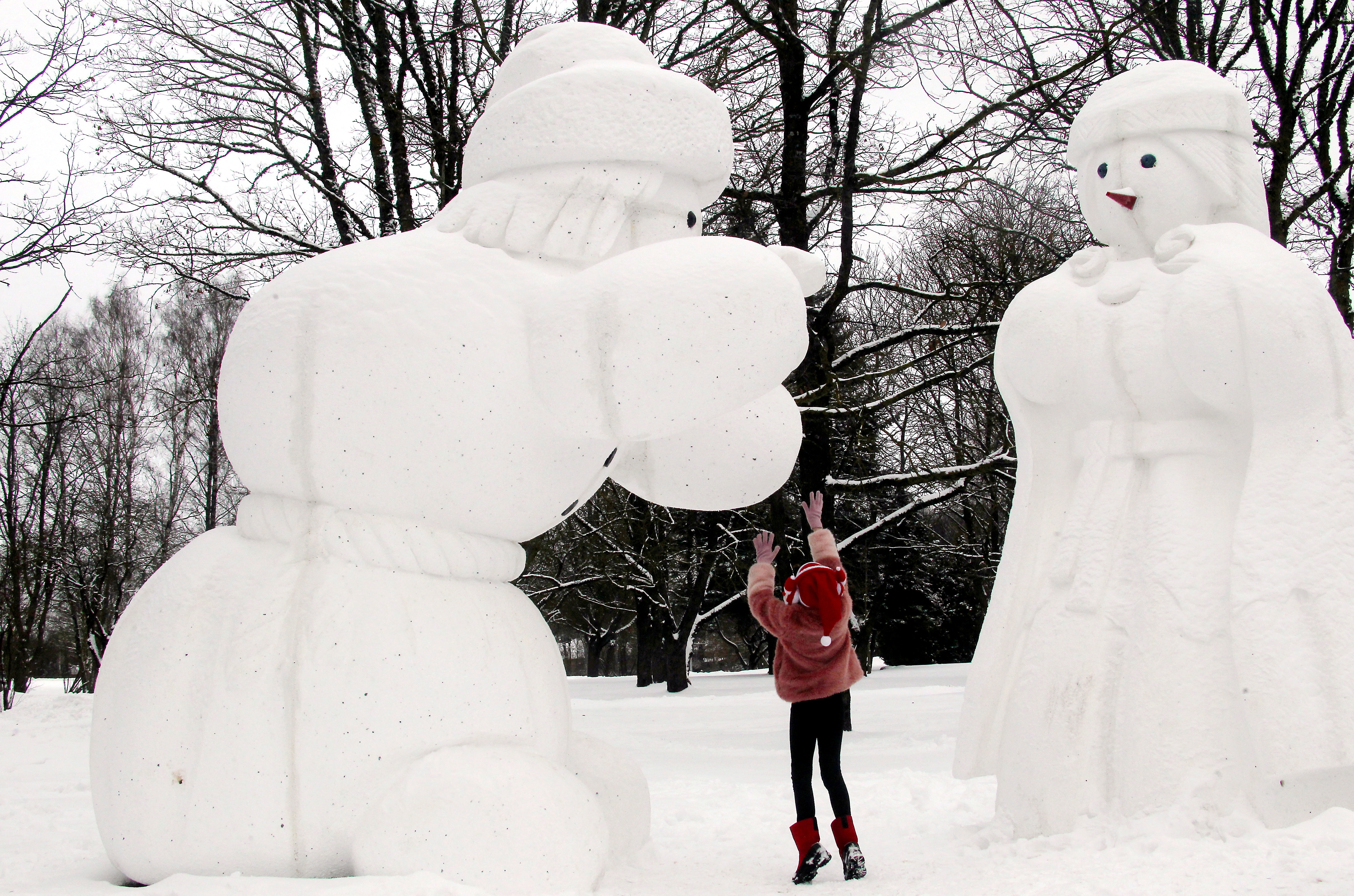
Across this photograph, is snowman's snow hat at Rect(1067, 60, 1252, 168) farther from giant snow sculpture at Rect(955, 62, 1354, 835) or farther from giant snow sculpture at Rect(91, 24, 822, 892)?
giant snow sculpture at Rect(91, 24, 822, 892)

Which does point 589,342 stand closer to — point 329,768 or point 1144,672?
point 329,768

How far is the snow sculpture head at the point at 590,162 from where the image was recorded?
2941 mm

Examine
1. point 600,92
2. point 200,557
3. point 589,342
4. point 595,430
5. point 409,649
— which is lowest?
point 409,649

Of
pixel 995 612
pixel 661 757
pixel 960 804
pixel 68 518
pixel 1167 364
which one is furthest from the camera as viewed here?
pixel 68 518

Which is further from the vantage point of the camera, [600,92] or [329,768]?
[600,92]

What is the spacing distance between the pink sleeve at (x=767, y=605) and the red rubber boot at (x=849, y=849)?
0.62 m

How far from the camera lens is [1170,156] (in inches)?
153

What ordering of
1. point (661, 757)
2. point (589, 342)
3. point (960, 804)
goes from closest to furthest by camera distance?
point (589, 342) < point (960, 804) < point (661, 757)

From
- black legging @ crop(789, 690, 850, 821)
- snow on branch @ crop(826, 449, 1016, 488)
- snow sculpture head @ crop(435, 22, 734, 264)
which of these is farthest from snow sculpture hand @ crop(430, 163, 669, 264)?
snow on branch @ crop(826, 449, 1016, 488)

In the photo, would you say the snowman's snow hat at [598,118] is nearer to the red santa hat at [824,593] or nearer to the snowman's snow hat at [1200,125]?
the red santa hat at [824,593]

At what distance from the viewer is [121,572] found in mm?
19188

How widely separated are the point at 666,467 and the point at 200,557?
128cm

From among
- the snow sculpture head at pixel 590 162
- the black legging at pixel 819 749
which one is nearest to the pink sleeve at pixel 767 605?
the black legging at pixel 819 749

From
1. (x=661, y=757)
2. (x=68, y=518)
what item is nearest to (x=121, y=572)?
→ (x=68, y=518)
